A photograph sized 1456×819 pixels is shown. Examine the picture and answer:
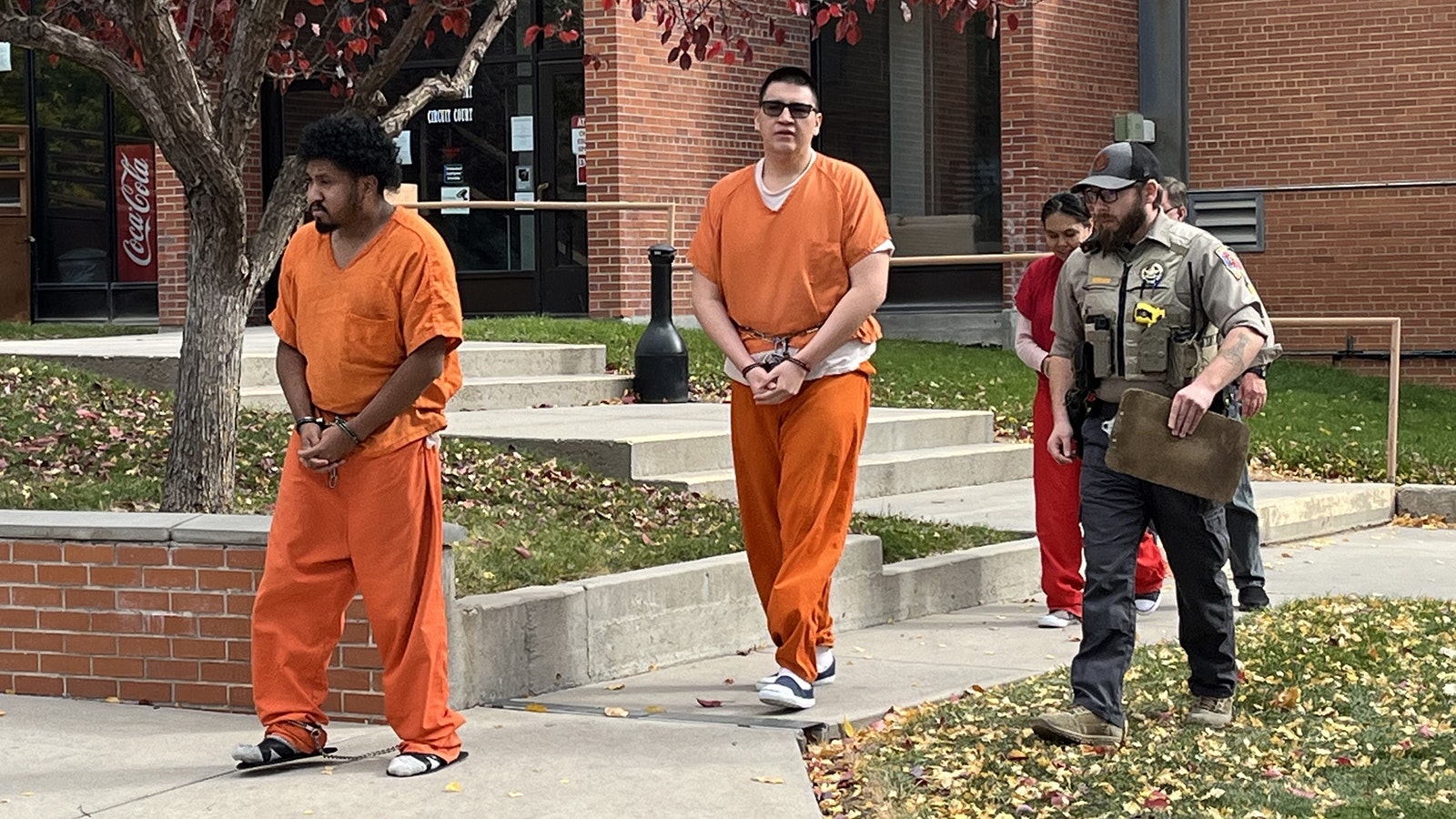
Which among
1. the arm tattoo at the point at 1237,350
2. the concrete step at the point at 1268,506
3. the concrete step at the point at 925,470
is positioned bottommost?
the concrete step at the point at 1268,506

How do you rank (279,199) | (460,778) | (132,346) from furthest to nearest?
(132,346)
(279,199)
(460,778)

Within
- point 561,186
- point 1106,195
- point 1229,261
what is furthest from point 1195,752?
point 561,186

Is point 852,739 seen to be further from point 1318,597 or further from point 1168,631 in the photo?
point 1318,597

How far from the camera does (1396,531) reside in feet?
41.0

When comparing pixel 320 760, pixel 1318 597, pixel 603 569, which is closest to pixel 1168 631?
pixel 1318 597

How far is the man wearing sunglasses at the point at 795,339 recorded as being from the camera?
22.4 ft

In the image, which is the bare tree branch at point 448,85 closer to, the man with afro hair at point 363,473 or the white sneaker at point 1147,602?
the man with afro hair at point 363,473

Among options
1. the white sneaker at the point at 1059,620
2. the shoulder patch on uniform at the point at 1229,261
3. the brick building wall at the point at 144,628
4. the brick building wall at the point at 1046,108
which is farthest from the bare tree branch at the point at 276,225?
the brick building wall at the point at 1046,108

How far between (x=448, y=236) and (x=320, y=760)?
47.5 ft

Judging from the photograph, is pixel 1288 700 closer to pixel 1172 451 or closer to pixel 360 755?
pixel 1172 451

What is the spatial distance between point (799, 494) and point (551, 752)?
1.27 meters

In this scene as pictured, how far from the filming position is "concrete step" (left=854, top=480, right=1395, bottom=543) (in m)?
11.2

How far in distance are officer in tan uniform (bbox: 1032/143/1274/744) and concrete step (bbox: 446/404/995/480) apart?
4.44m

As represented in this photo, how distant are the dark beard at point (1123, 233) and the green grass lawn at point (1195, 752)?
152 cm
